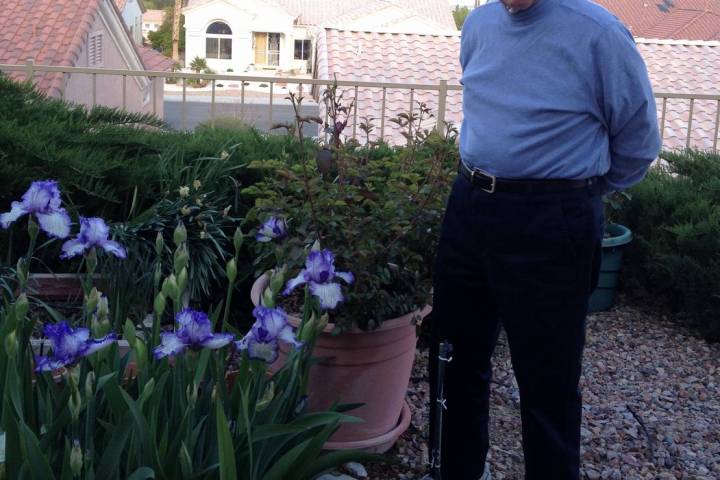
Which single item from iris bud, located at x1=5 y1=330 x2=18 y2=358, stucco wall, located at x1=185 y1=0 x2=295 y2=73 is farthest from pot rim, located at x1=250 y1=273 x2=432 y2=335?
stucco wall, located at x1=185 y1=0 x2=295 y2=73

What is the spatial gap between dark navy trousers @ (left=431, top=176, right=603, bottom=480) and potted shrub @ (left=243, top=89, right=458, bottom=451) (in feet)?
1.03

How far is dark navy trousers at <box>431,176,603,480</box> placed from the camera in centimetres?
237

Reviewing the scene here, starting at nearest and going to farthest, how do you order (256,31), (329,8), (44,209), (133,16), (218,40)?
(44,209) < (133,16) < (256,31) < (218,40) < (329,8)

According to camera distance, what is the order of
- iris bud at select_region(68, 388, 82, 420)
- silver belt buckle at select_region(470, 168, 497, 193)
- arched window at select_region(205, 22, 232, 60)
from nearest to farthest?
iris bud at select_region(68, 388, 82, 420)
silver belt buckle at select_region(470, 168, 497, 193)
arched window at select_region(205, 22, 232, 60)

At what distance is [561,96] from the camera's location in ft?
7.61

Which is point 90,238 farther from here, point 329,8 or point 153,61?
point 329,8

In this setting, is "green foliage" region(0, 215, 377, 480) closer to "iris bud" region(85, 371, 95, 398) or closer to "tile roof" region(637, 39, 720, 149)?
"iris bud" region(85, 371, 95, 398)

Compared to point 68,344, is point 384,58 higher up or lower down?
lower down

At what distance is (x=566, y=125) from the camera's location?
7.65 feet

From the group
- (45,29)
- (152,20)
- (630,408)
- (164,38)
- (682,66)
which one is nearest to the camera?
(630,408)

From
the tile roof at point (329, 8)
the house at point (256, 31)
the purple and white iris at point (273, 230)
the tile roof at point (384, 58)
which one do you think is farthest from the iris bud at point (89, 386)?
the house at point (256, 31)

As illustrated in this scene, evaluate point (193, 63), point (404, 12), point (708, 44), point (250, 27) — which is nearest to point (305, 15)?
point (250, 27)

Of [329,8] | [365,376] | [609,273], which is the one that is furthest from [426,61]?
[329,8]

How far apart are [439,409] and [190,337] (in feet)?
3.69
